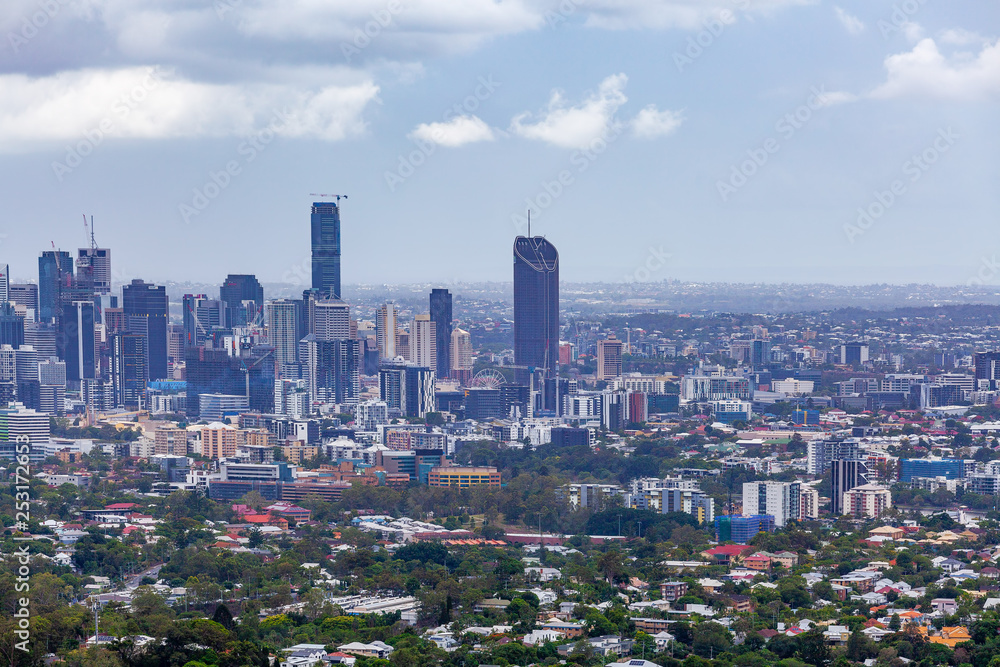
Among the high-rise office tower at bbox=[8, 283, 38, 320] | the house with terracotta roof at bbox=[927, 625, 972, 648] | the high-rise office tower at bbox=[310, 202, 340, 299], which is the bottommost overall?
the house with terracotta roof at bbox=[927, 625, 972, 648]

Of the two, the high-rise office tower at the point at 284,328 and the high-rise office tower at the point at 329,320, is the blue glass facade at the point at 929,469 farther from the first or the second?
the high-rise office tower at the point at 329,320

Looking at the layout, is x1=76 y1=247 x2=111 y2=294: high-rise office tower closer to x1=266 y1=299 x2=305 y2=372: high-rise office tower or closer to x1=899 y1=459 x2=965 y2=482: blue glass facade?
x1=266 y1=299 x2=305 y2=372: high-rise office tower

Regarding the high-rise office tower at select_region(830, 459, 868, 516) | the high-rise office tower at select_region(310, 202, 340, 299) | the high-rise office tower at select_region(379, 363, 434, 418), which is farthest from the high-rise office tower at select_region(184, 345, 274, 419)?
the high-rise office tower at select_region(830, 459, 868, 516)

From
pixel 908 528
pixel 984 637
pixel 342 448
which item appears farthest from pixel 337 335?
pixel 984 637

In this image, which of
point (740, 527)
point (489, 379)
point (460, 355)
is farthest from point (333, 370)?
point (740, 527)

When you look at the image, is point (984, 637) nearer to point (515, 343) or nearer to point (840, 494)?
point (840, 494)

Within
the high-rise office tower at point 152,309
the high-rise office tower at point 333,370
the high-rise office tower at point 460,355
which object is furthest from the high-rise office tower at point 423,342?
the high-rise office tower at point 152,309
